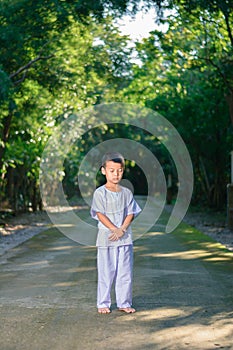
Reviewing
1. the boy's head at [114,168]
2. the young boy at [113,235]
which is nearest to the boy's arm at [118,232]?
the young boy at [113,235]

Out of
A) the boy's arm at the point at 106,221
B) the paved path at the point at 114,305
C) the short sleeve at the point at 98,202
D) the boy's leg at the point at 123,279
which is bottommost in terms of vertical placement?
the paved path at the point at 114,305

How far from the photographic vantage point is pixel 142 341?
20.6 feet

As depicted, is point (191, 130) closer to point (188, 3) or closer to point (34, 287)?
point (188, 3)

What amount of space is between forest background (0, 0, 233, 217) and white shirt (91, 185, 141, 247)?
7360 mm

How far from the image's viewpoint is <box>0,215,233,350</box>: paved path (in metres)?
6.34

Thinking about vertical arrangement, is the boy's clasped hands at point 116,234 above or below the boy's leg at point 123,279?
above

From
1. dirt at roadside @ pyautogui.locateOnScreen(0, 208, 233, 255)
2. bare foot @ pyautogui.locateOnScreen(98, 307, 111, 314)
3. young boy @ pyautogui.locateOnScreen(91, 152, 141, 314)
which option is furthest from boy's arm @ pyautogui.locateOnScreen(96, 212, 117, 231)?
dirt at roadside @ pyautogui.locateOnScreen(0, 208, 233, 255)

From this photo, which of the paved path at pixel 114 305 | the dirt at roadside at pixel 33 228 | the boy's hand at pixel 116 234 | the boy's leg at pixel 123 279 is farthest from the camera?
the dirt at roadside at pixel 33 228

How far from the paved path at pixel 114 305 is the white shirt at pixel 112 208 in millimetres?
782

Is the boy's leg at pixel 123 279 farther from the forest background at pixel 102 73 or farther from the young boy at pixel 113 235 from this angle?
the forest background at pixel 102 73

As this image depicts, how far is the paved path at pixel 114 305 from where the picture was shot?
634 cm

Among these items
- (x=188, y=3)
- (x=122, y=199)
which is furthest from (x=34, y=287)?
(x=188, y=3)

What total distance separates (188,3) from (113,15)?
188cm

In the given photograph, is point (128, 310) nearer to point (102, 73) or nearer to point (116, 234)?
point (116, 234)
